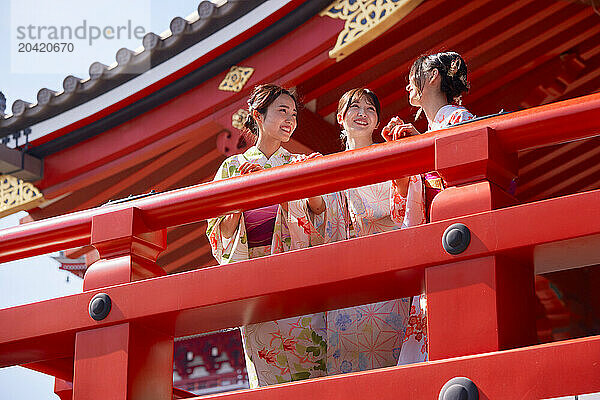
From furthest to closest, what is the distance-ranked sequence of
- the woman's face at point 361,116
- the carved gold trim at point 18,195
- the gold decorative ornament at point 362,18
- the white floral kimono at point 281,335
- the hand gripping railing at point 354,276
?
the carved gold trim at point 18,195, the gold decorative ornament at point 362,18, the woman's face at point 361,116, the white floral kimono at point 281,335, the hand gripping railing at point 354,276

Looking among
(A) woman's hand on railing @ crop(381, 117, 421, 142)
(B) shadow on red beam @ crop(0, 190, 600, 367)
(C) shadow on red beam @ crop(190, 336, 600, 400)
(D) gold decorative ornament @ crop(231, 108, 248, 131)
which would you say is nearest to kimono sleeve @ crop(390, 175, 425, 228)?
(A) woman's hand on railing @ crop(381, 117, 421, 142)

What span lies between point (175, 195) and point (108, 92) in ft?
9.51

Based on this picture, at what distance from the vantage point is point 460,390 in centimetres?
192

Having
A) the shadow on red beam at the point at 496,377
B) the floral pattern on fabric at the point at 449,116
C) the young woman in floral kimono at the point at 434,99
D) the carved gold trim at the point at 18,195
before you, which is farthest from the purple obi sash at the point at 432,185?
the carved gold trim at the point at 18,195

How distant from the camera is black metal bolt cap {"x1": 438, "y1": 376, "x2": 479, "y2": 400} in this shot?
192 centimetres

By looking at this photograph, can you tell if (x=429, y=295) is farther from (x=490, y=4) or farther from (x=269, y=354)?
(x=490, y=4)

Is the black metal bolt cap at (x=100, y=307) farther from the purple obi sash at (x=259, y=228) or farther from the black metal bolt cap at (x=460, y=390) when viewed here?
the black metal bolt cap at (x=460, y=390)

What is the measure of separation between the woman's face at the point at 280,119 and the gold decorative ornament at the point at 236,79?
68.3 inches

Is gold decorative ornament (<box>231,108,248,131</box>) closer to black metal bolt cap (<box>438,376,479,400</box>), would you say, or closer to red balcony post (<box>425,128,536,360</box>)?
red balcony post (<box>425,128,536,360</box>)

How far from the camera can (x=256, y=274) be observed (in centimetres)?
237

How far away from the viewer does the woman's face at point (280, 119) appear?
318 centimetres

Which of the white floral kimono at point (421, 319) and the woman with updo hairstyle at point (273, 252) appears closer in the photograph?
the white floral kimono at point (421, 319)

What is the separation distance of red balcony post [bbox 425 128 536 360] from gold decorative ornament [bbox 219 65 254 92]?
277cm

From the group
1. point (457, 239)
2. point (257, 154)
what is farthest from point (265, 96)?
point (457, 239)
